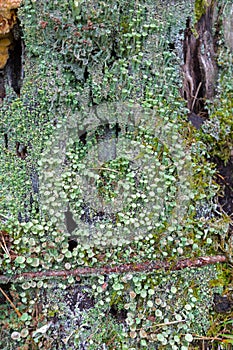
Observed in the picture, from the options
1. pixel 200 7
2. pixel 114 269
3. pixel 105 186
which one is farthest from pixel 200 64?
pixel 114 269

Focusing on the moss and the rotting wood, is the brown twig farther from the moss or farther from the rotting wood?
the moss

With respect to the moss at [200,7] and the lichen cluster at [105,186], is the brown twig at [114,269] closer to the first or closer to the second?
the lichen cluster at [105,186]

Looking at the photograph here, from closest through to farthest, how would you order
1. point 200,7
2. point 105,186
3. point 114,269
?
1. point 114,269
2. point 105,186
3. point 200,7

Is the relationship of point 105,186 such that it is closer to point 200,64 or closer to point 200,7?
point 200,64

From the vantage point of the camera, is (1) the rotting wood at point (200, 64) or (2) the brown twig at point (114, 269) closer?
(2) the brown twig at point (114, 269)

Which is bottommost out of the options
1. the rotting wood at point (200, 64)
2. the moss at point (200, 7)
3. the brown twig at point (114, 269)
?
the brown twig at point (114, 269)

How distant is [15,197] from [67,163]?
0.39 meters

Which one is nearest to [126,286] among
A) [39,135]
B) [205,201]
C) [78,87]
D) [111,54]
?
[205,201]

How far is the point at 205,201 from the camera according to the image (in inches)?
100

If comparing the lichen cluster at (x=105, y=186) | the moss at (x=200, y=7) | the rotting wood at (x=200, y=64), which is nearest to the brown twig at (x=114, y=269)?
the lichen cluster at (x=105, y=186)

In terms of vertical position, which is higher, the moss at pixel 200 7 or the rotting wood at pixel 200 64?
the moss at pixel 200 7

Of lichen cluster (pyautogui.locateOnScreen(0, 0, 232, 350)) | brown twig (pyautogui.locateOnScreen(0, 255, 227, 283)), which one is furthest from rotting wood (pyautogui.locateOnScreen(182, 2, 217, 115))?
brown twig (pyautogui.locateOnScreen(0, 255, 227, 283))

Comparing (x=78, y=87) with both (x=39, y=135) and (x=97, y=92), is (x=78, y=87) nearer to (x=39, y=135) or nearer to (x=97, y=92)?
(x=97, y=92)

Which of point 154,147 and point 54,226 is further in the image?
point 154,147
